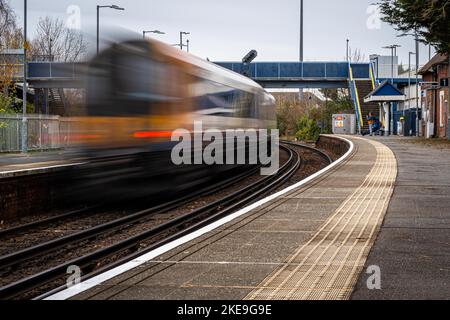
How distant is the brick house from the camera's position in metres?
47.1

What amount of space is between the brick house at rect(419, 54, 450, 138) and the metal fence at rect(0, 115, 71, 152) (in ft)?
70.9

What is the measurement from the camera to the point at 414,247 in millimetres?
8617

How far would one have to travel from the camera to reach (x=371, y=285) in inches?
256

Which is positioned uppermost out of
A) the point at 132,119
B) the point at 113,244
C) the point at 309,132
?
the point at 132,119

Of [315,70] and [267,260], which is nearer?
[267,260]

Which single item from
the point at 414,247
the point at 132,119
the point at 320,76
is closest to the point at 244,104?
the point at 132,119

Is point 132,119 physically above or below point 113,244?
above

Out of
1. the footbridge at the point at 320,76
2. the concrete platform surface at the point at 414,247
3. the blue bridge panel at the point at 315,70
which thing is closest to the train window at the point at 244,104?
the concrete platform surface at the point at 414,247

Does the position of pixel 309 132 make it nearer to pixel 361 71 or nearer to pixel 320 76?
pixel 320 76

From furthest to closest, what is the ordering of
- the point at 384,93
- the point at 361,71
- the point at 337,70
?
the point at 337,70 → the point at 361,71 → the point at 384,93

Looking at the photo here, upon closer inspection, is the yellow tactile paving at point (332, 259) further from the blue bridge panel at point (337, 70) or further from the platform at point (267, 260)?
the blue bridge panel at point (337, 70)

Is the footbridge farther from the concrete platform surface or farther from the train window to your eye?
the concrete platform surface

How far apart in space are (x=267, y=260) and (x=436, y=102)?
44961mm
